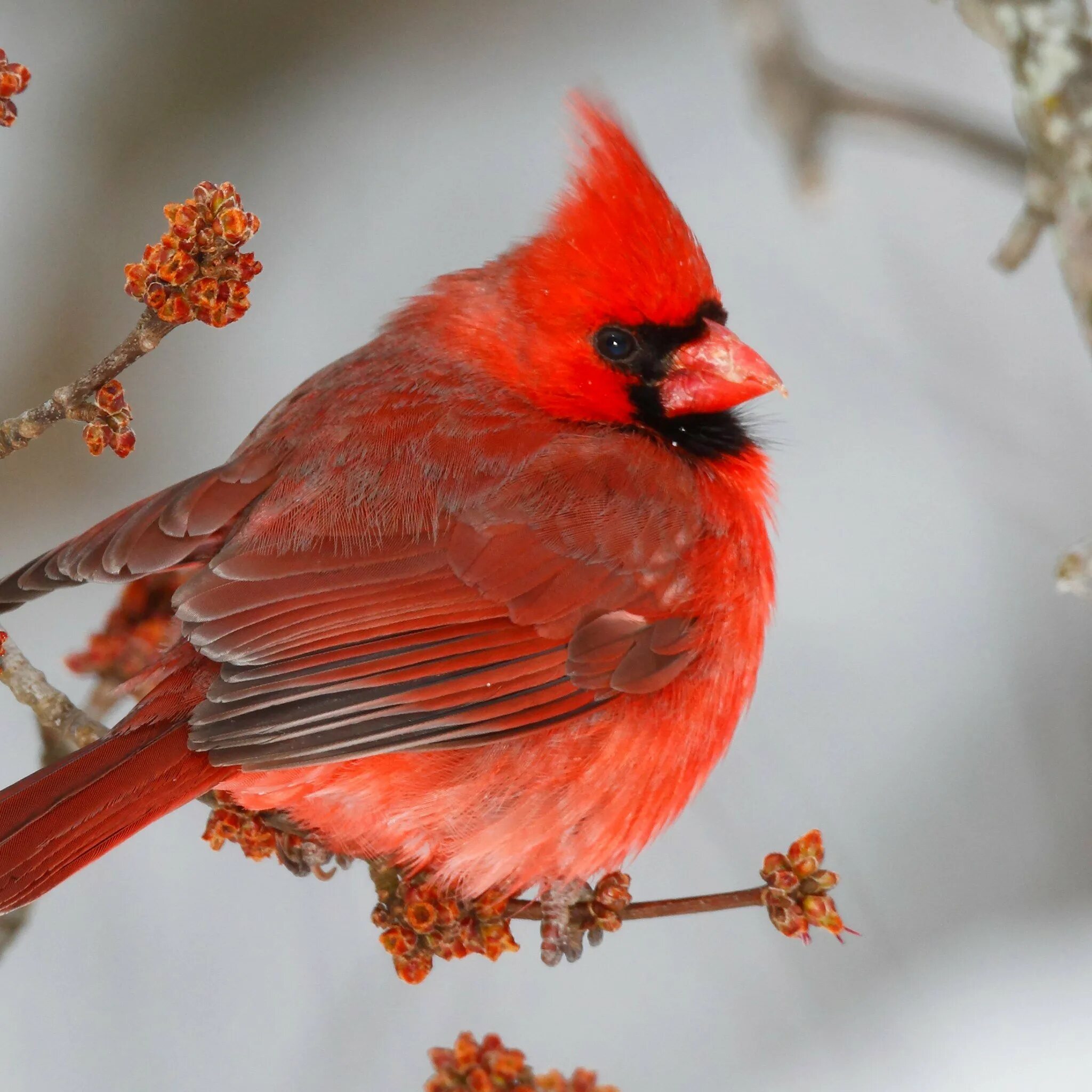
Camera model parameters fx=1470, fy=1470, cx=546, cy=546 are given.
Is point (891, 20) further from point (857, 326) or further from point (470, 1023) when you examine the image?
point (470, 1023)

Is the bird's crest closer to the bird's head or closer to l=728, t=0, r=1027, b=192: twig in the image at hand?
the bird's head

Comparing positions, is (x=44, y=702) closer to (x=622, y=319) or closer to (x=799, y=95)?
(x=622, y=319)

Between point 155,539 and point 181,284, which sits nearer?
point 181,284

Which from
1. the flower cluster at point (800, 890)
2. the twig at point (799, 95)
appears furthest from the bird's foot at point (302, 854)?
the twig at point (799, 95)

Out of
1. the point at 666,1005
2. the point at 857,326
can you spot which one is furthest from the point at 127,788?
the point at 857,326

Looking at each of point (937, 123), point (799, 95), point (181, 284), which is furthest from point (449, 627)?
point (799, 95)

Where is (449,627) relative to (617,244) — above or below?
below
